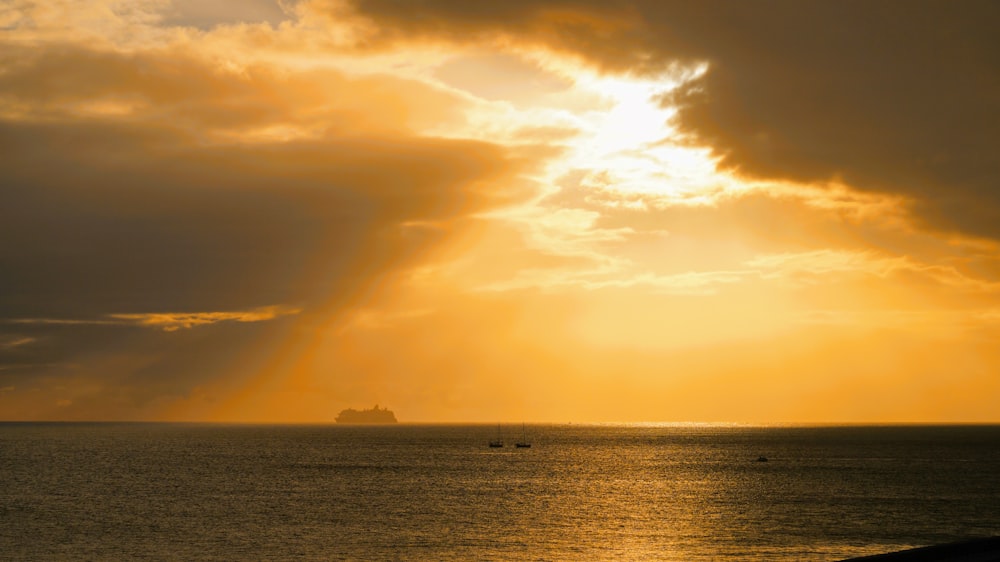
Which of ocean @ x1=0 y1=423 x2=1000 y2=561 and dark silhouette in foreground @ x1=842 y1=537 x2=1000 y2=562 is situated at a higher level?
dark silhouette in foreground @ x1=842 y1=537 x2=1000 y2=562

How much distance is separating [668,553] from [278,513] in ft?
150

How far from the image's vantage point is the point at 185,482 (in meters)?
142

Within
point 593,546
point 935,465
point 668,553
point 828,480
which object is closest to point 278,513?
point 593,546

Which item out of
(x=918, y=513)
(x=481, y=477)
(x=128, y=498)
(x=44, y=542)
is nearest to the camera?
Result: (x=44, y=542)

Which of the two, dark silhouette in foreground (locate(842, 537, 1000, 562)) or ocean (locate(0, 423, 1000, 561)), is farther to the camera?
ocean (locate(0, 423, 1000, 561))

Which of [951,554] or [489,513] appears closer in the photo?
[951,554]

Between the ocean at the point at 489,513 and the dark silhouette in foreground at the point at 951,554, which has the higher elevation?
the dark silhouette in foreground at the point at 951,554

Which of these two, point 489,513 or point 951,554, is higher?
point 951,554

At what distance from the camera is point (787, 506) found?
4161 inches

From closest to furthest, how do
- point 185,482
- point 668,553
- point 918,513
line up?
1. point 668,553
2. point 918,513
3. point 185,482

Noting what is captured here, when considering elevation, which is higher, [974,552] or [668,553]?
[974,552]

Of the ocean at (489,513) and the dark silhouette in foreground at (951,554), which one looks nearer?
the dark silhouette in foreground at (951,554)

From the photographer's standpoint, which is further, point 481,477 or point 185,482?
point 481,477

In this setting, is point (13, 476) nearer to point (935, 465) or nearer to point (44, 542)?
point (44, 542)
